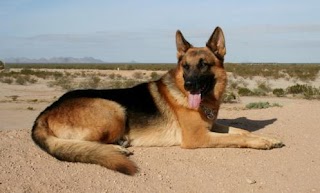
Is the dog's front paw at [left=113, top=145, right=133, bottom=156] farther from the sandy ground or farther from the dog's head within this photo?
the dog's head

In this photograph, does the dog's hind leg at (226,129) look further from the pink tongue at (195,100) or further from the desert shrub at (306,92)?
the desert shrub at (306,92)

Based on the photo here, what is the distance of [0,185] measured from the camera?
16.3 ft

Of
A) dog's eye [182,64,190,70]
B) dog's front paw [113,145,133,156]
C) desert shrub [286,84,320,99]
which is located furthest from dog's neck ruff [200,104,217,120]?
desert shrub [286,84,320,99]

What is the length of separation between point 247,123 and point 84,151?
4.73 meters

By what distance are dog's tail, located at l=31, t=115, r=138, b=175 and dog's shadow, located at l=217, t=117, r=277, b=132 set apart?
381cm

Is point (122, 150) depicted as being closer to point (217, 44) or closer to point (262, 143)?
point (262, 143)

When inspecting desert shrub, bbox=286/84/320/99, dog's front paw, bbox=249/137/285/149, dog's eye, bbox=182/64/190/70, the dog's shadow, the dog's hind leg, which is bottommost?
desert shrub, bbox=286/84/320/99

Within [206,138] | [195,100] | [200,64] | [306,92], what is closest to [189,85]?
[195,100]

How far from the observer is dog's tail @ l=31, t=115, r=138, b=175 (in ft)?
17.7

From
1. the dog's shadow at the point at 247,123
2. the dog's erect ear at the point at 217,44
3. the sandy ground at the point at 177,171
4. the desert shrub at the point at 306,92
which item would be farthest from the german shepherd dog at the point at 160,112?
the desert shrub at the point at 306,92

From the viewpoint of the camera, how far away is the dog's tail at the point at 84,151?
541cm

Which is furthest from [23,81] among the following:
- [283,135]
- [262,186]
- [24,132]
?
[262,186]

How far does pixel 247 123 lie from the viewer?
9.38m

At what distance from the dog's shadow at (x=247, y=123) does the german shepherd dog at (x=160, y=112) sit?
1607 millimetres
